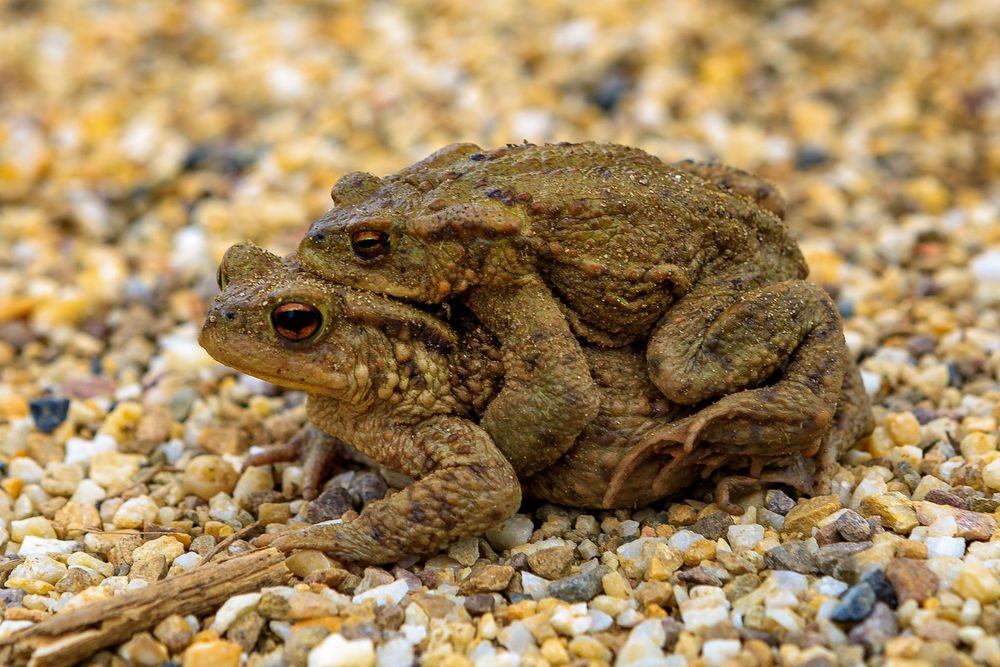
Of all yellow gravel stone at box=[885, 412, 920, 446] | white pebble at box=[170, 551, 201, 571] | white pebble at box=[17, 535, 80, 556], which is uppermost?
yellow gravel stone at box=[885, 412, 920, 446]

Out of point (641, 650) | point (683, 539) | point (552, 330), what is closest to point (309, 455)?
point (552, 330)

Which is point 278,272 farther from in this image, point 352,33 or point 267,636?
point 352,33

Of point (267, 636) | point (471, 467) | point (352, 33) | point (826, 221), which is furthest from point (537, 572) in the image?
point (352, 33)

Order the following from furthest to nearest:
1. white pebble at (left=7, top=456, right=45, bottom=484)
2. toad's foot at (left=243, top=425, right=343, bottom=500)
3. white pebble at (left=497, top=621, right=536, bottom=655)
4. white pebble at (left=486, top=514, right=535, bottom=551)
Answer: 1. white pebble at (left=7, top=456, right=45, bottom=484)
2. toad's foot at (left=243, top=425, right=343, bottom=500)
3. white pebble at (left=486, top=514, right=535, bottom=551)
4. white pebble at (left=497, top=621, right=536, bottom=655)

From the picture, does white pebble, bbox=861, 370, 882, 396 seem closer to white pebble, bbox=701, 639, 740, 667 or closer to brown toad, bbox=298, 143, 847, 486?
brown toad, bbox=298, 143, 847, 486

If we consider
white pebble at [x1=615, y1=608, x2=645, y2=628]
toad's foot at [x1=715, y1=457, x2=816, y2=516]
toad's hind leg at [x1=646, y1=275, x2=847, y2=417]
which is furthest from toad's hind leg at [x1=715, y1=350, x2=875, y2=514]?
white pebble at [x1=615, y1=608, x2=645, y2=628]

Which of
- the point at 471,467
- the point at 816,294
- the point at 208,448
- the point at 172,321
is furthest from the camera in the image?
the point at 172,321

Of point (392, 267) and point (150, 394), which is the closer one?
point (392, 267)

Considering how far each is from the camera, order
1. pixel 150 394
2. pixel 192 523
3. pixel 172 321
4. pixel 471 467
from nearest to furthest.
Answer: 1. pixel 471 467
2. pixel 192 523
3. pixel 150 394
4. pixel 172 321
